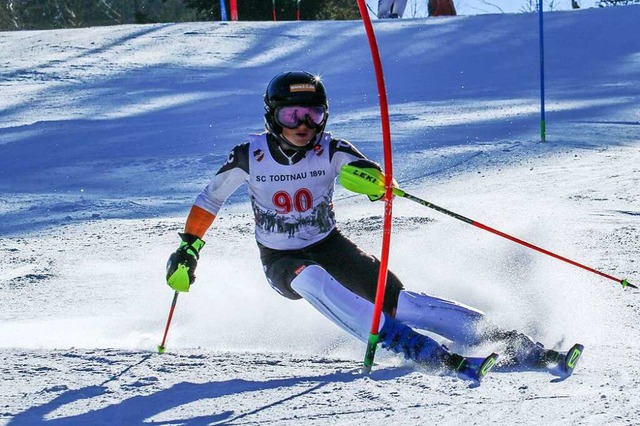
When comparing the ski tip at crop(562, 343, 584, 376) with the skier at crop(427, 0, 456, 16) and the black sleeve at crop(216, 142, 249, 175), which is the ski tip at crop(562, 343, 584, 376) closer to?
the black sleeve at crop(216, 142, 249, 175)

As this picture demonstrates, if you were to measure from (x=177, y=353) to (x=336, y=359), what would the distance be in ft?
2.51

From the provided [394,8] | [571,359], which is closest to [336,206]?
[571,359]

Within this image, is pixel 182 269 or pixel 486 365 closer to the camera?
pixel 486 365

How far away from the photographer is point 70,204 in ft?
31.1

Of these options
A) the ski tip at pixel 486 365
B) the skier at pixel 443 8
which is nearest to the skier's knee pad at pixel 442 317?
the ski tip at pixel 486 365

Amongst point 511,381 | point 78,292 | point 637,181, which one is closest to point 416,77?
point 637,181

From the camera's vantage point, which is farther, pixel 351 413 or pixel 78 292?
pixel 78 292

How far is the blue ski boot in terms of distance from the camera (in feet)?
13.9

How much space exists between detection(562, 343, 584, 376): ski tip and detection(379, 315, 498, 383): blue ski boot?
313 millimetres

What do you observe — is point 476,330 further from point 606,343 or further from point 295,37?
point 295,37

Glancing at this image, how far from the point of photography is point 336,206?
363 inches

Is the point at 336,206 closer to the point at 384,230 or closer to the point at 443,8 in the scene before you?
the point at 384,230

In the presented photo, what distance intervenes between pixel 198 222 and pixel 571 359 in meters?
2.00

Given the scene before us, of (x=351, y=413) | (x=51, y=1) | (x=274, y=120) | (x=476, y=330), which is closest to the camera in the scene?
(x=351, y=413)
